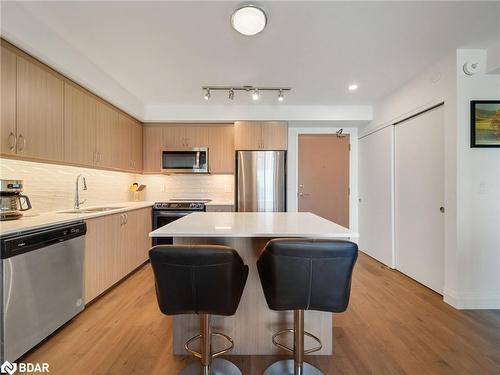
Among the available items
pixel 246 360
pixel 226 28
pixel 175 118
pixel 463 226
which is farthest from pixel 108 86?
pixel 463 226

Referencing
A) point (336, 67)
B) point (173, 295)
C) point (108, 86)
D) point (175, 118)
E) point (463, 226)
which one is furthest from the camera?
point (175, 118)

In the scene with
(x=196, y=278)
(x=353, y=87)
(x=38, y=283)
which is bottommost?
(x=38, y=283)

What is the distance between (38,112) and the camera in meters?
1.99

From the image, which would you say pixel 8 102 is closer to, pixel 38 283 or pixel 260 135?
pixel 38 283

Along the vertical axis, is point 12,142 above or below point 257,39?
below

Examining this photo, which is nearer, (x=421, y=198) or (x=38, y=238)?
(x=38, y=238)

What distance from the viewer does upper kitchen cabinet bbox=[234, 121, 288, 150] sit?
3.85m

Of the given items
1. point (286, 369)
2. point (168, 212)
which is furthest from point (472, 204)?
point (168, 212)

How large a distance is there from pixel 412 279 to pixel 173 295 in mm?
3056

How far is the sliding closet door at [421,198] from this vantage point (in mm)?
2535

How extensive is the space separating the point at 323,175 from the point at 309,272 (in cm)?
360

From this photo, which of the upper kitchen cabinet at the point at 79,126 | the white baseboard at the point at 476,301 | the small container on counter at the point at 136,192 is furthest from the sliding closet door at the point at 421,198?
the small container on counter at the point at 136,192

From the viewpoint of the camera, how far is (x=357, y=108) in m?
3.87

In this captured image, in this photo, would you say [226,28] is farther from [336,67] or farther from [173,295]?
[173,295]
